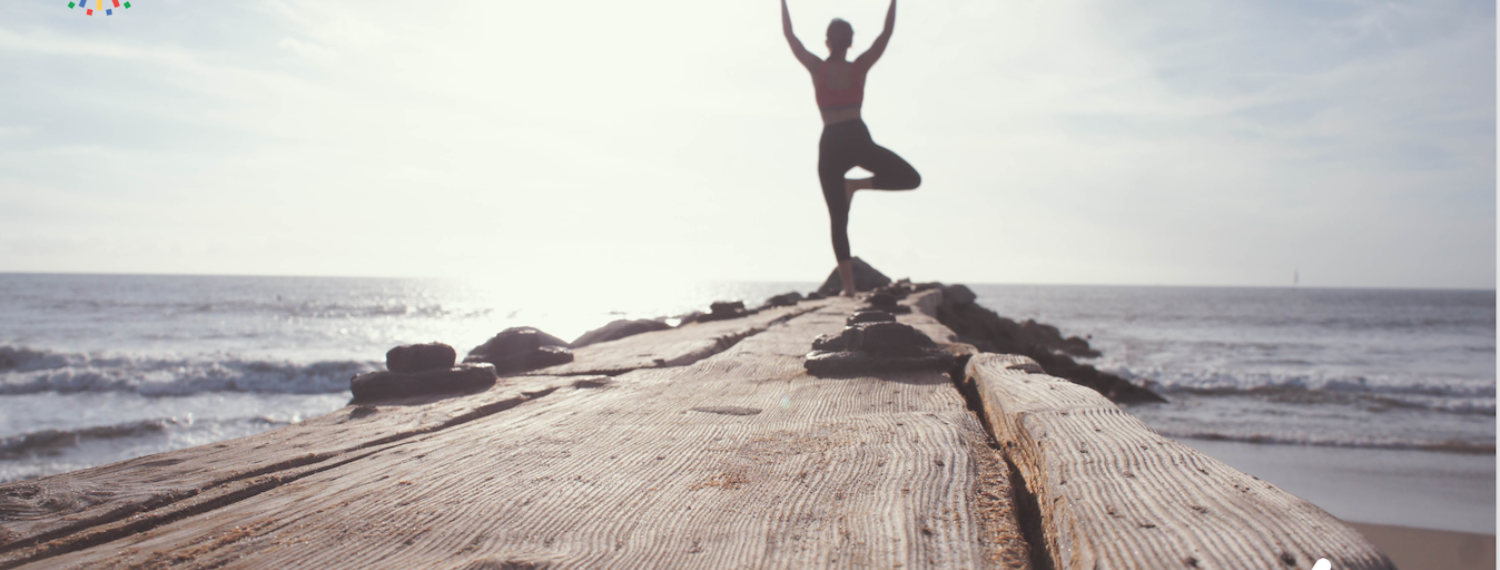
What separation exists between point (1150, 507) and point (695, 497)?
1.70ft

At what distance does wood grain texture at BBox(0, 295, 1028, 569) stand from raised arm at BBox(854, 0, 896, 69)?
362cm

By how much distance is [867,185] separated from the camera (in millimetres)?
5219

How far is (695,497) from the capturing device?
961mm

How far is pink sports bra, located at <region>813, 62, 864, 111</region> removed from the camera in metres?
4.79

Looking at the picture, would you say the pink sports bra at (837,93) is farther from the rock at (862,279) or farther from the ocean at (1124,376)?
the ocean at (1124,376)

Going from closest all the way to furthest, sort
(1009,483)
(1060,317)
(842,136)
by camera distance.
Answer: (1009,483), (842,136), (1060,317)

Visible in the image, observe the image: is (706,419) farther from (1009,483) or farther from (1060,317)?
(1060,317)

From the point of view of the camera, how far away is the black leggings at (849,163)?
16.0 ft

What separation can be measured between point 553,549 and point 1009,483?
609 millimetres

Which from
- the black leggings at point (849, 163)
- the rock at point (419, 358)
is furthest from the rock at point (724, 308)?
the rock at point (419, 358)

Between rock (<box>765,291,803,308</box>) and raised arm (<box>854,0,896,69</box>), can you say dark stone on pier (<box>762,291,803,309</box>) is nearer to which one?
rock (<box>765,291,803,308</box>)

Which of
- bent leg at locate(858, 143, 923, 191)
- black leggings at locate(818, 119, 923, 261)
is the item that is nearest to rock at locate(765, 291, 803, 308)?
black leggings at locate(818, 119, 923, 261)

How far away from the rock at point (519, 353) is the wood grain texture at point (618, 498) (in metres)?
0.85

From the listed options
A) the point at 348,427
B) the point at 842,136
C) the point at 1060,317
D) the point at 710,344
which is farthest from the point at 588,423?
the point at 1060,317
